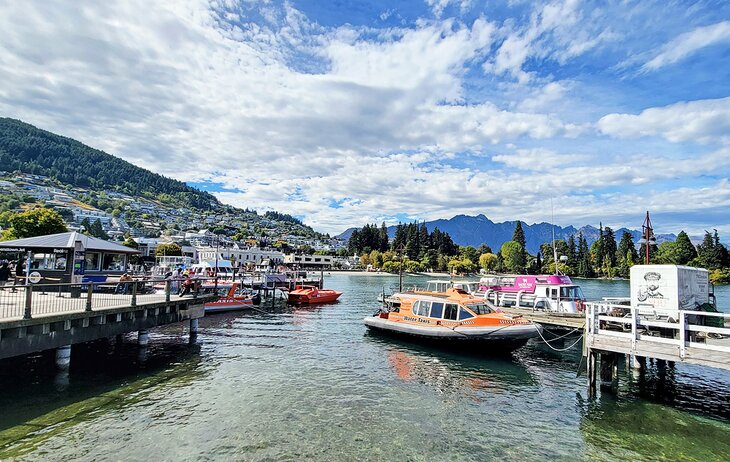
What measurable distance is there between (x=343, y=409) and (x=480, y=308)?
11700 mm

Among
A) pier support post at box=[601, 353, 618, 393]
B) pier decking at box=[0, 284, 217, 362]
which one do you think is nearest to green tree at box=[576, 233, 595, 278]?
pier support post at box=[601, 353, 618, 393]

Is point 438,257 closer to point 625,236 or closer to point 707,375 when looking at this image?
point 625,236

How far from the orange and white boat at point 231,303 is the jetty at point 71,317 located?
12701mm

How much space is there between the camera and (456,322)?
22172 millimetres

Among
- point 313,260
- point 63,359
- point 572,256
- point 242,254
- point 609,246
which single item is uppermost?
point 609,246

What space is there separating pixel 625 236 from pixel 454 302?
14132 centimetres

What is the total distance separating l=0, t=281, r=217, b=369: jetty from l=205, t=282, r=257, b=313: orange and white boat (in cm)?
1270

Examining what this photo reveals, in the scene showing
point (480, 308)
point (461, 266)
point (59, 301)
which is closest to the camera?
point (59, 301)

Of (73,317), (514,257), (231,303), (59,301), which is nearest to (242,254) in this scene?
(514,257)

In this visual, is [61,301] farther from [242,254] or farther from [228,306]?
[242,254]

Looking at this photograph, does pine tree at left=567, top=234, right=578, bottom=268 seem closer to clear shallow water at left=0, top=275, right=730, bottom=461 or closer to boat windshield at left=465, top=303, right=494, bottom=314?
boat windshield at left=465, top=303, right=494, bottom=314

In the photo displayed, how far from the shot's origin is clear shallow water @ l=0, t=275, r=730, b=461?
34.8 feet

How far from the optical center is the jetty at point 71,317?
12.3 m

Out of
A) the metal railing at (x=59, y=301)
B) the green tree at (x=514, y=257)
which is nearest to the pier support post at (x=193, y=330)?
the metal railing at (x=59, y=301)
